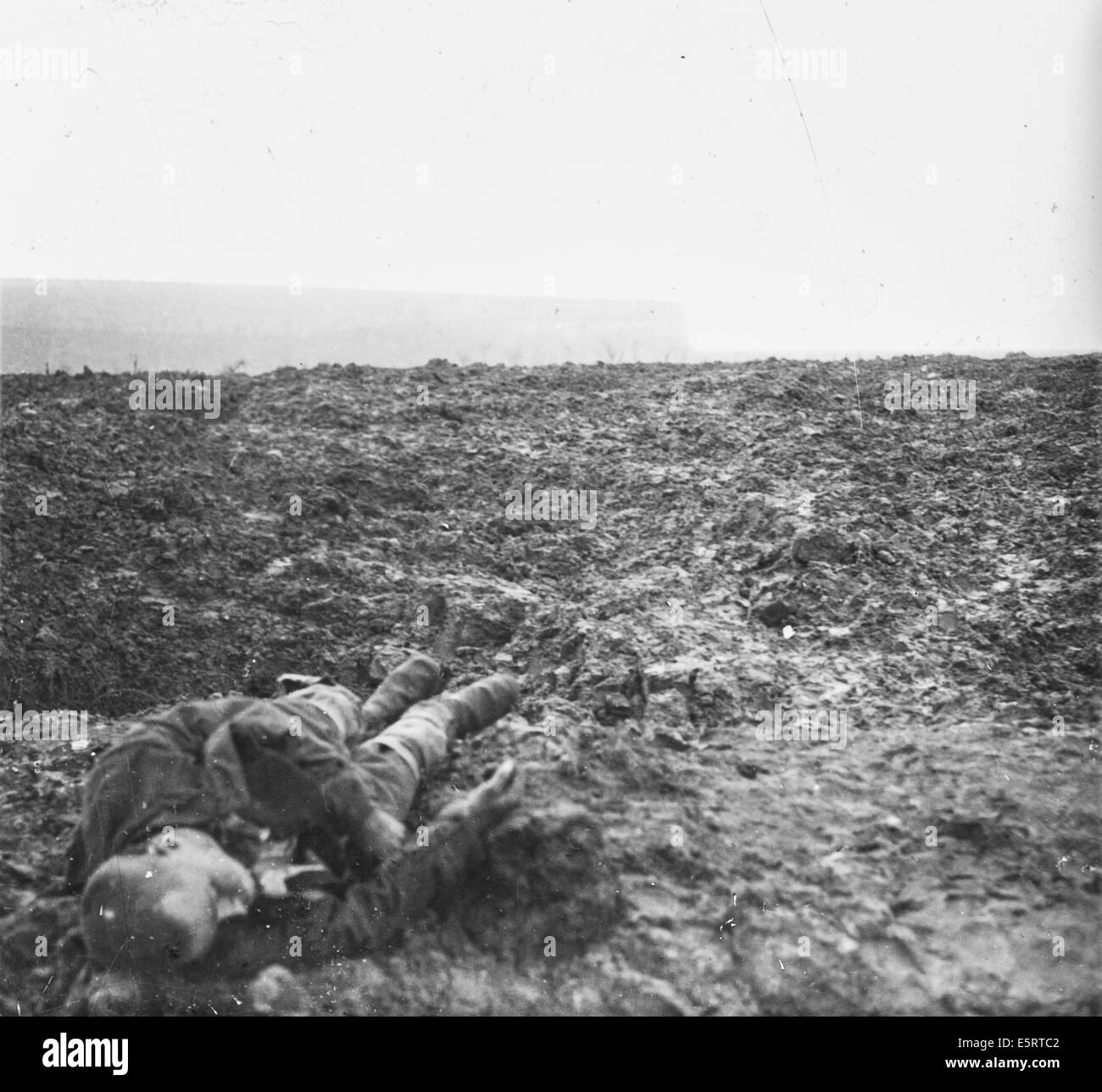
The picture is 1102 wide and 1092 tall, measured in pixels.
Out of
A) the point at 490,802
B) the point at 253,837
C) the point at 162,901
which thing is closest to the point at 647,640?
the point at 490,802

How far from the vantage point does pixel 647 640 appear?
4.10 m

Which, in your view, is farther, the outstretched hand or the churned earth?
the outstretched hand

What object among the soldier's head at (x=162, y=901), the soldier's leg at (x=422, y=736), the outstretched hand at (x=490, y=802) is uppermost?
the soldier's leg at (x=422, y=736)

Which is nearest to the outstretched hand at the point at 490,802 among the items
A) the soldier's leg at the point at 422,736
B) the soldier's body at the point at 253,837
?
the soldier's body at the point at 253,837

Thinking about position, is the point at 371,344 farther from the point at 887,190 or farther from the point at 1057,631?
the point at 1057,631

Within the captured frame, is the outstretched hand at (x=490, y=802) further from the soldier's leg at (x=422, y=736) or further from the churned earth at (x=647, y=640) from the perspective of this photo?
the soldier's leg at (x=422, y=736)

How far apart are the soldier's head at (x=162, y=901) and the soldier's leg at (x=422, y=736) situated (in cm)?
53

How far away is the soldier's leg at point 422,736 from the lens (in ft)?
12.2

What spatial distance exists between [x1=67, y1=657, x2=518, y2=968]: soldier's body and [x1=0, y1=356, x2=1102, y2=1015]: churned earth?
0.11m

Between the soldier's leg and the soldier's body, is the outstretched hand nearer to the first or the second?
the soldier's body

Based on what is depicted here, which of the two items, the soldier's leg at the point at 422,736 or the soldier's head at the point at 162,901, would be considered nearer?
the soldier's head at the point at 162,901

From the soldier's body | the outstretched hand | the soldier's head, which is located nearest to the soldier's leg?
the soldier's body

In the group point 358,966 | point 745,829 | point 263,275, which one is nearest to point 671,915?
point 745,829

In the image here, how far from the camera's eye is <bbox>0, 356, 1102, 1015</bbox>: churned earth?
3.51 metres
